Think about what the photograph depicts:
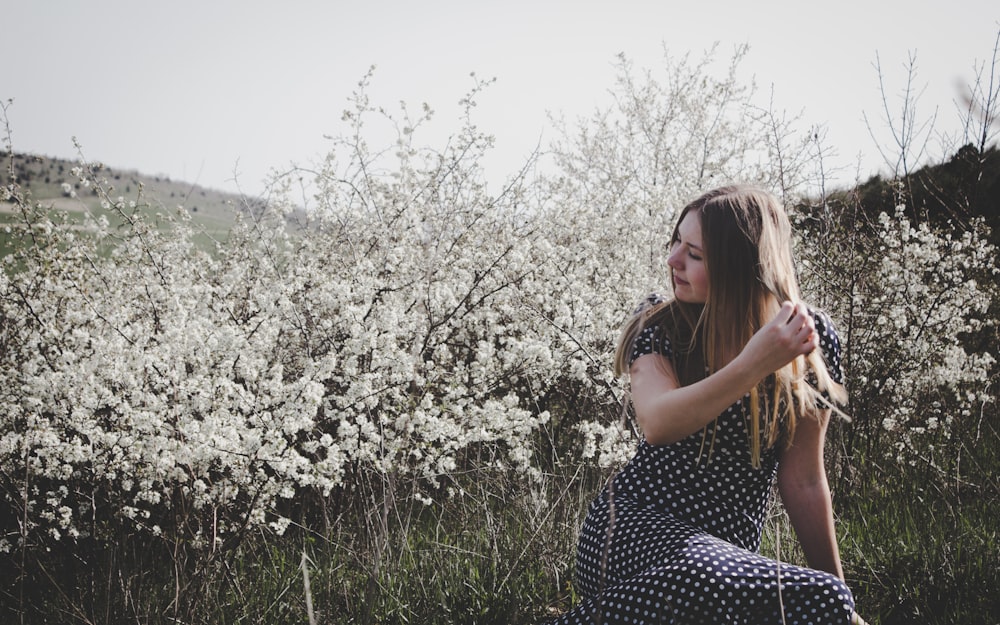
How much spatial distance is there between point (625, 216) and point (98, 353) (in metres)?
3.81

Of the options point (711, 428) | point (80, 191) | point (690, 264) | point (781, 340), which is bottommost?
point (711, 428)

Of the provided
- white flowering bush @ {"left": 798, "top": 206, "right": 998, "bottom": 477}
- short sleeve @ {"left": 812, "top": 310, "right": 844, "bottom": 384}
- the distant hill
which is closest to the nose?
short sleeve @ {"left": 812, "top": 310, "right": 844, "bottom": 384}

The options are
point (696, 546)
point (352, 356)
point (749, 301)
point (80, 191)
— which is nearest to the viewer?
point (696, 546)

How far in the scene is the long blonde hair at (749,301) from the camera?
1.71m

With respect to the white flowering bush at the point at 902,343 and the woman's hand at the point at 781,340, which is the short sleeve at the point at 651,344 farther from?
the white flowering bush at the point at 902,343

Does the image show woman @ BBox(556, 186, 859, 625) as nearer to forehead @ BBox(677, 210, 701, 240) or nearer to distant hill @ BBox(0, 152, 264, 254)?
forehead @ BBox(677, 210, 701, 240)

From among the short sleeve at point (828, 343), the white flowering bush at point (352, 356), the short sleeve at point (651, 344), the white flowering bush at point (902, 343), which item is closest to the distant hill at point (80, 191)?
the white flowering bush at point (352, 356)

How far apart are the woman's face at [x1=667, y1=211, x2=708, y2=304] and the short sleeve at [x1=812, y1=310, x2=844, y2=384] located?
13.0 inches

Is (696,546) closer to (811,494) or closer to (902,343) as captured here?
(811,494)

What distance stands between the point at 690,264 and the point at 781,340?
51 cm

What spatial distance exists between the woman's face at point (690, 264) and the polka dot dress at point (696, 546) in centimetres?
15

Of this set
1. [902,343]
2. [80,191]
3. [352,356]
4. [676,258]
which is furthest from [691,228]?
[80,191]

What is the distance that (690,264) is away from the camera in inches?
72.0

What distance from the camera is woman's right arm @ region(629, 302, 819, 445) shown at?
1366mm
